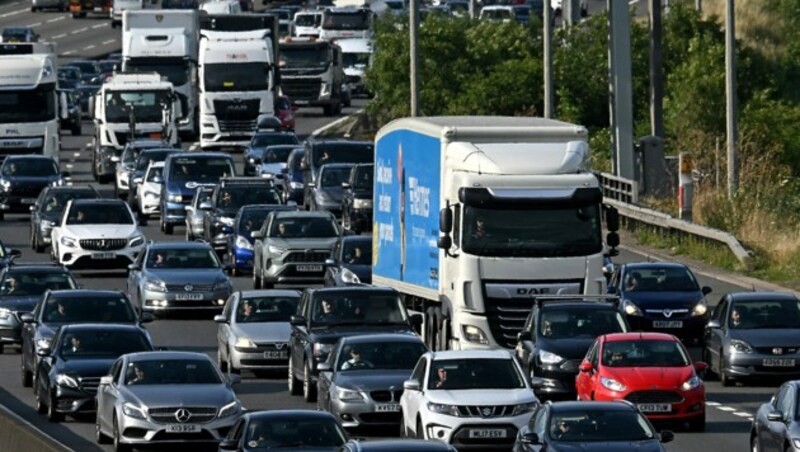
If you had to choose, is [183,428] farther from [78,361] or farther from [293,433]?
[78,361]

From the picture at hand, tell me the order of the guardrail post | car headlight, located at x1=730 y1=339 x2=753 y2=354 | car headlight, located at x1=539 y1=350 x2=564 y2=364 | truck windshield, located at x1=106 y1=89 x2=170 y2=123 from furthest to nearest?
1. truck windshield, located at x1=106 y1=89 x2=170 y2=123
2. the guardrail post
3. car headlight, located at x1=730 y1=339 x2=753 y2=354
4. car headlight, located at x1=539 y1=350 x2=564 y2=364

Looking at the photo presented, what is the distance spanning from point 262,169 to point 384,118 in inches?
501

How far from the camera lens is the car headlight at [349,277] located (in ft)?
147

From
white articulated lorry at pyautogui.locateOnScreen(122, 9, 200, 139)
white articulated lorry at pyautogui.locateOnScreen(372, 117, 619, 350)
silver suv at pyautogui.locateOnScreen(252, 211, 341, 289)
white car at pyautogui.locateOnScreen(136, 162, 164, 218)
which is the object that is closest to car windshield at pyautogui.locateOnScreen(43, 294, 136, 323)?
white articulated lorry at pyautogui.locateOnScreen(372, 117, 619, 350)

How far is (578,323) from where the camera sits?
34938mm

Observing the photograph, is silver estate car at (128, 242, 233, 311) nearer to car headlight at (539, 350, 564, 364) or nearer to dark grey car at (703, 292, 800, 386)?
dark grey car at (703, 292, 800, 386)

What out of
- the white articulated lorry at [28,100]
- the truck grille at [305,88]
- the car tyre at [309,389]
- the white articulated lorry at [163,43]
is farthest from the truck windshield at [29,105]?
the car tyre at [309,389]

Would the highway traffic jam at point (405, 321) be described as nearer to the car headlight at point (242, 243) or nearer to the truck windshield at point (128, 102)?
the car headlight at point (242, 243)

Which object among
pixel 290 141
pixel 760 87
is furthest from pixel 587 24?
pixel 290 141

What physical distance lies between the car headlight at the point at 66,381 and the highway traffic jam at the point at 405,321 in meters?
0.02

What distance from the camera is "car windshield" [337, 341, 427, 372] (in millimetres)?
32125

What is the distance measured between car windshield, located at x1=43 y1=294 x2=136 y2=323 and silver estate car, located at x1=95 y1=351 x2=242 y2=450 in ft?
23.1

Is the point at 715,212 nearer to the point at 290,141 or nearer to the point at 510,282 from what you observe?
the point at 290,141

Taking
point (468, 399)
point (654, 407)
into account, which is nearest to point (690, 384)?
point (654, 407)
